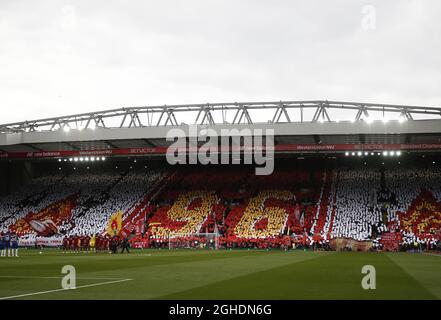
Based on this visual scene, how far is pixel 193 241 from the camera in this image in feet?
181

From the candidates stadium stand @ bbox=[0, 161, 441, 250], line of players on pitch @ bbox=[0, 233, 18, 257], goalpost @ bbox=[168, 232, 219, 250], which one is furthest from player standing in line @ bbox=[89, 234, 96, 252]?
line of players on pitch @ bbox=[0, 233, 18, 257]

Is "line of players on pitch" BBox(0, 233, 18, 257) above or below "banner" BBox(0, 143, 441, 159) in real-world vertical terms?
below

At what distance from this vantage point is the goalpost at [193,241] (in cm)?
5425

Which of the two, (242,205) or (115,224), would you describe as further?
(242,205)

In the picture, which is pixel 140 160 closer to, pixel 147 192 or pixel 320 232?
pixel 147 192

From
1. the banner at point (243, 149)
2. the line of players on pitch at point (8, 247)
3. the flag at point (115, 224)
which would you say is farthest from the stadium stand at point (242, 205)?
the line of players on pitch at point (8, 247)

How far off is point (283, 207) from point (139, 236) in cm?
1628

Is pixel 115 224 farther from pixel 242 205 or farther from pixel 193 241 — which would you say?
pixel 242 205

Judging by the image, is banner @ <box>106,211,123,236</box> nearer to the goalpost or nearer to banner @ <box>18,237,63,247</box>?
banner @ <box>18,237,63,247</box>

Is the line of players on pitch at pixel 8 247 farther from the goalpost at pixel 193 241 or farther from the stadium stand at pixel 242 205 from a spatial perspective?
the goalpost at pixel 193 241

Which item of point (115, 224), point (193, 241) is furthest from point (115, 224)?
point (193, 241)

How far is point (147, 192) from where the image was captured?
221 ft

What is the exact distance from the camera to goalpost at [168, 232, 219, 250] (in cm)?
5425
